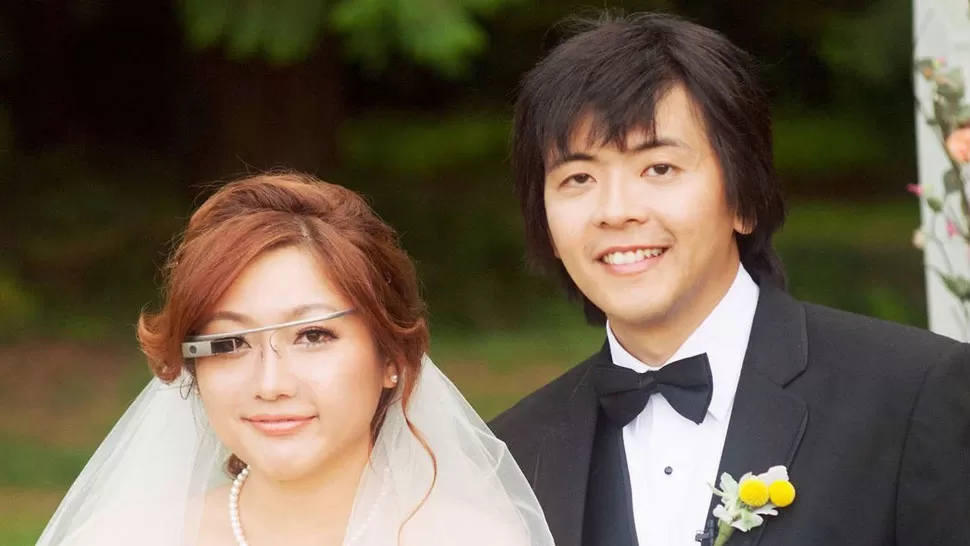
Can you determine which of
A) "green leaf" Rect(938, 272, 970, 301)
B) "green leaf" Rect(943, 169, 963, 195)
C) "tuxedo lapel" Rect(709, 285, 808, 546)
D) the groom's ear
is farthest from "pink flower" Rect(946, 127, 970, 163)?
"tuxedo lapel" Rect(709, 285, 808, 546)

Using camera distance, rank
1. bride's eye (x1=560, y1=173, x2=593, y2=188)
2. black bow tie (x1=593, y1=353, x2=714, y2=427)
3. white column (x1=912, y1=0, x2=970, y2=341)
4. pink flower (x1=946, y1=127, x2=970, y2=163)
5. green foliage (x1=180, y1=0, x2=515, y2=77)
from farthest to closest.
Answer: green foliage (x1=180, y1=0, x2=515, y2=77), white column (x1=912, y1=0, x2=970, y2=341), pink flower (x1=946, y1=127, x2=970, y2=163), bride's eye (x1=560, y1=173, x2=593, y2=188), black bow tie (x1=593, y1=353, x2=714, y2=427)

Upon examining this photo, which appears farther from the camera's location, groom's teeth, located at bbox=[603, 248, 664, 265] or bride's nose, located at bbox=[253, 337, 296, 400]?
groom's teeth, located at bbox=[603, 248, 664, 265]

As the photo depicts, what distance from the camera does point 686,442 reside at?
316 centimetres

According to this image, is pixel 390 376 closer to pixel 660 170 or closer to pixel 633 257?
pixel 633 257

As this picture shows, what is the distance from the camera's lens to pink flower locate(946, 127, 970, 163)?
150 inches

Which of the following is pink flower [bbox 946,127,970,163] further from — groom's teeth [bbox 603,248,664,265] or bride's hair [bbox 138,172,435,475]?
bride's hair [bbox 138,172,435,475]

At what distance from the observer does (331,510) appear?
10.2 ft

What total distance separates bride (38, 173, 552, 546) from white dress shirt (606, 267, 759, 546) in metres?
0.25

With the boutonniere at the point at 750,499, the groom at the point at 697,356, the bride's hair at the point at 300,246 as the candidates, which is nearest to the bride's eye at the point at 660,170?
the groom at the point at 697,356

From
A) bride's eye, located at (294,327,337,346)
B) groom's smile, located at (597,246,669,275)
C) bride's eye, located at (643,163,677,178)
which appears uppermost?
bride's eye, located at (643,163,677,178)

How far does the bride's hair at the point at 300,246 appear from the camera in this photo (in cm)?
292

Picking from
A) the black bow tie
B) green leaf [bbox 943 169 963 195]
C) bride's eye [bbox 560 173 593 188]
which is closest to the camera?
the black bow tie

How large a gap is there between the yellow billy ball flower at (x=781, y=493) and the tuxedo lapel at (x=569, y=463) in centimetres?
46

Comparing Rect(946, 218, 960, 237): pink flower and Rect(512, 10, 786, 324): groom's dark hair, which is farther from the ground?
Rect(512, 10, 786, 324): groom's dark hair
